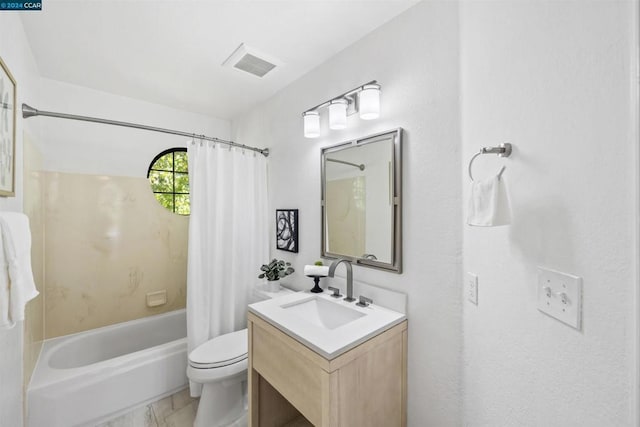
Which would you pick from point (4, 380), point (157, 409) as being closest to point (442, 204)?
point (4, 380)

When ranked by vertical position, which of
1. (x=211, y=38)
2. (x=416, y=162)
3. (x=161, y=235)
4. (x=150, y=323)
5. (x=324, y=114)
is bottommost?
(x=150, y=323)

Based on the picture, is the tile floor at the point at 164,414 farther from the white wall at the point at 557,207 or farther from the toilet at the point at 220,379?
the white wall at the point at 557,207

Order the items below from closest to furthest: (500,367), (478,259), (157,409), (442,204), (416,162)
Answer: (500,367), (478,259), (442,204), (416,162), (157,409)

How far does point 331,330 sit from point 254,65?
1.82 m

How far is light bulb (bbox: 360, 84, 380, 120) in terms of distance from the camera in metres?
1.44

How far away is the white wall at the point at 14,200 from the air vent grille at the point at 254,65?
3.62ft

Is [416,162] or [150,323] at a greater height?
[416,162]

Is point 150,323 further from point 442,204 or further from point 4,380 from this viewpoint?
point 442,204

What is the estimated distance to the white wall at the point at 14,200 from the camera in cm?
113

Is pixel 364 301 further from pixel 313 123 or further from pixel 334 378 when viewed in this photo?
pixel 313 123

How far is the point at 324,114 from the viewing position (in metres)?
1.89

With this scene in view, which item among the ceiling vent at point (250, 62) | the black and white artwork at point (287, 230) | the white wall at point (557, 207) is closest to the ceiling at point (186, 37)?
the ceiling vent at point (250, 62)

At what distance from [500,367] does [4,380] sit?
6.40ft

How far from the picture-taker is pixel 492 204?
82 centimetres
